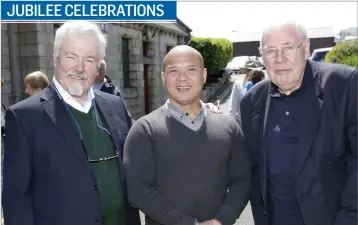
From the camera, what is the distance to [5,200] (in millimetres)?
2324

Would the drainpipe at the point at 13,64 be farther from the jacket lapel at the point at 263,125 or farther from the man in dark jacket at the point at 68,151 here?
the jacket lapel at the point at 263,125

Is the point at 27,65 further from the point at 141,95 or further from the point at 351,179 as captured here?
the point at 351,179

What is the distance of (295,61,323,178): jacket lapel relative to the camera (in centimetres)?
252

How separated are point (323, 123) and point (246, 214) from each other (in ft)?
10.00

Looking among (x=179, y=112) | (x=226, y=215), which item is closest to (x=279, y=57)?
(x=179, y=112)

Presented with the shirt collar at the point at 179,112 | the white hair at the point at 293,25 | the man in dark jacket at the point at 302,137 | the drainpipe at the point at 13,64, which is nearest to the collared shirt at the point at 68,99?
the shirt collar at the point at 179,112

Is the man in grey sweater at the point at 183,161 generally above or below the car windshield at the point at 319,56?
below

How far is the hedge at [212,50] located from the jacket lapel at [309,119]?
23.8m

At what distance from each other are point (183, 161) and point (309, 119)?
2.90 ft

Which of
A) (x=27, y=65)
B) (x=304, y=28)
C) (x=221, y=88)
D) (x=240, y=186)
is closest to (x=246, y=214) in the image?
(x=240, y=186)

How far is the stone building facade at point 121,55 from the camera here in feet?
31.8

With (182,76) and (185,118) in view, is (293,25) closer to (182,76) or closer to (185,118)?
(182,76)

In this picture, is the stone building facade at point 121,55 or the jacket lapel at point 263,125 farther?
the stone building facade at point 121,55

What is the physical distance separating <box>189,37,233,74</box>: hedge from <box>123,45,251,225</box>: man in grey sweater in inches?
940
